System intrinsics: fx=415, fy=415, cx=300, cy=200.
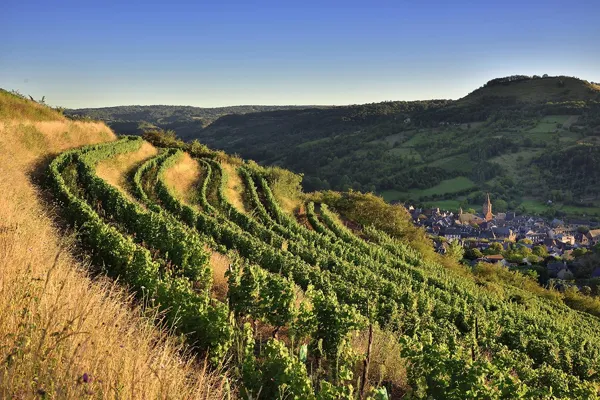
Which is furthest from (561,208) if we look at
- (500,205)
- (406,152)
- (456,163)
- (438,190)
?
(406,152)

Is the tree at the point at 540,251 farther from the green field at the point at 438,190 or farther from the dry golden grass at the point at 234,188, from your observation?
the dry golden grass at the point at 234,188

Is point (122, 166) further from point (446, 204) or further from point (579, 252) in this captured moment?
point (446, 204)

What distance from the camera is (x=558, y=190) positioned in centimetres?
11850

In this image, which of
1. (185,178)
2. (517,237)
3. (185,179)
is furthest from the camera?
(517,237)

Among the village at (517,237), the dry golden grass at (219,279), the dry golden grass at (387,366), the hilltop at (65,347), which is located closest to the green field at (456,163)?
the village at (517,237)

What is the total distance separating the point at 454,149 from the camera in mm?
153125

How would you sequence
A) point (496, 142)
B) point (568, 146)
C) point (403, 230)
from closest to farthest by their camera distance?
point (403, 230) < point (568, 146) < point (496, 142)

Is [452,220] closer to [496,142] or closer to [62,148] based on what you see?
[496,142]

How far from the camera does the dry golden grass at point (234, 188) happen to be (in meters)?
28.2

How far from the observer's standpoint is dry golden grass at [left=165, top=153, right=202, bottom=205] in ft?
84.2

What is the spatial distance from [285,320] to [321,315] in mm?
647

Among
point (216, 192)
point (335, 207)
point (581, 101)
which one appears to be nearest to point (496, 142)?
point (581, 101)

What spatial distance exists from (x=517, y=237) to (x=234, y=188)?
82.1m

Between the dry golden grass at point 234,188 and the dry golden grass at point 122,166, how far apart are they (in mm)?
6306
